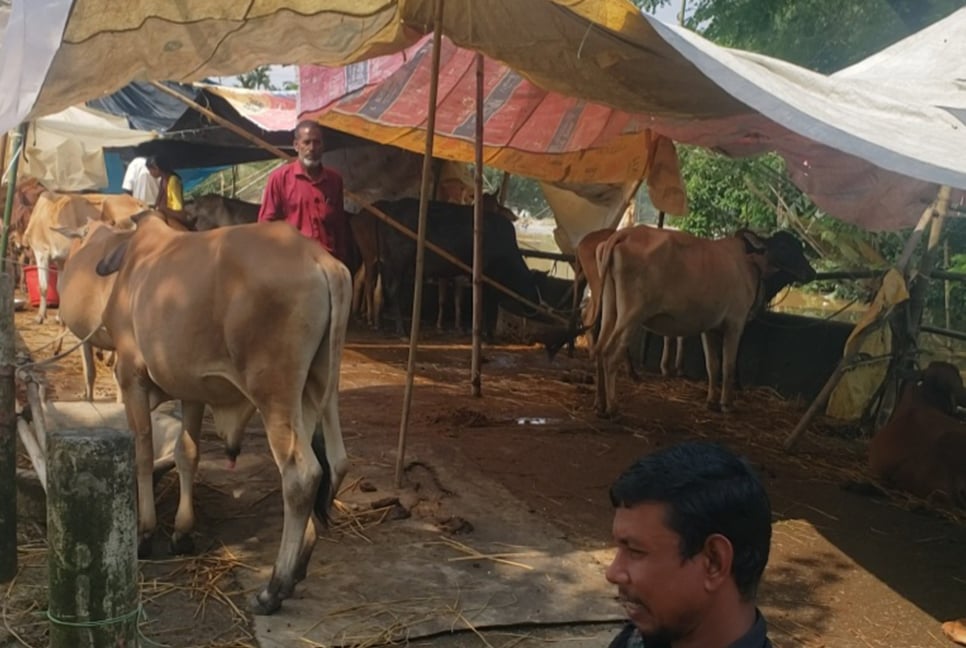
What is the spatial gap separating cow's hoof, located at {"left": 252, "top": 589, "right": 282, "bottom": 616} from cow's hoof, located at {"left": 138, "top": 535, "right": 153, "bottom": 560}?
0.84 m

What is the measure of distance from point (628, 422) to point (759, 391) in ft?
7.37

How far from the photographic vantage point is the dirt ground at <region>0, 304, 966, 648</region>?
416 cm

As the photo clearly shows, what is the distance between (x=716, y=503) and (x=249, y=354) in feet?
9.63

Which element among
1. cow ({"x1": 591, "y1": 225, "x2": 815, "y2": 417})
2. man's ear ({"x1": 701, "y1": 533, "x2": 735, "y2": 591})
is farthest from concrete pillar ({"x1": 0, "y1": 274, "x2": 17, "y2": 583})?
cow ({"x1": 591, "y1": 225, "x2": 815, "y2": 417})

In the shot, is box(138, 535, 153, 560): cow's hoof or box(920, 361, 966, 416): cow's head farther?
box(920, 361, 966, 416): cow's head

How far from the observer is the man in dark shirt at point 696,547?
1.61m

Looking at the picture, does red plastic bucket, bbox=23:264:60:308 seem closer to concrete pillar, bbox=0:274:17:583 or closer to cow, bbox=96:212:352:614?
cow, bbox=96:212:352:614

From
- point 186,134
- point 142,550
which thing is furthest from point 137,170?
point 142,550

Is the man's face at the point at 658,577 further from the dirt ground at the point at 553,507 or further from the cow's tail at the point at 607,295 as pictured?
the cow's tail at the point at 607,295

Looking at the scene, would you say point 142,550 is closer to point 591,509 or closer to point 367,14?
point 591,509

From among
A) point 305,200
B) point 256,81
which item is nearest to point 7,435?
point 305,200

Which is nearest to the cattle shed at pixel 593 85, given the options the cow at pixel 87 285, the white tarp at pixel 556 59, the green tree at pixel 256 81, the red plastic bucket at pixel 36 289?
the white tarp at pixel 556 59

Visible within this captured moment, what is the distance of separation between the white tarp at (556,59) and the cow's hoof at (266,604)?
2184 millimetres

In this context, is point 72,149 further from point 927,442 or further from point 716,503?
point 716,503
